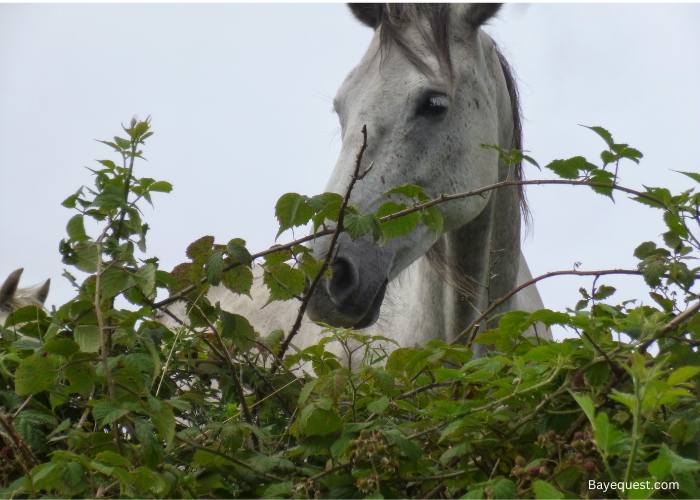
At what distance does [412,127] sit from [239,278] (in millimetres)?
1435

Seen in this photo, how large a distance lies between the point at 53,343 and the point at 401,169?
1592 mm

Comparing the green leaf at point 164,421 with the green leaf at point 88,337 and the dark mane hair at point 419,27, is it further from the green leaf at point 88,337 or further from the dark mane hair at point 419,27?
the dark mane hair at point 419,27

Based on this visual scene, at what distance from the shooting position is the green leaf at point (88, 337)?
3.66 feet

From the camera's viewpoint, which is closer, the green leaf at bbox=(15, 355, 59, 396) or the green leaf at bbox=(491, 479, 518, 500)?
the green leaf at bbox=(491, 479, 518, 500)

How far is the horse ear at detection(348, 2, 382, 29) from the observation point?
313 centimetres

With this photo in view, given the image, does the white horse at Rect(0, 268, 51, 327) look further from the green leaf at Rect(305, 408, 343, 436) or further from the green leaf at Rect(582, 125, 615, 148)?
the green leaf at Rect(582, 125, 615, 148)

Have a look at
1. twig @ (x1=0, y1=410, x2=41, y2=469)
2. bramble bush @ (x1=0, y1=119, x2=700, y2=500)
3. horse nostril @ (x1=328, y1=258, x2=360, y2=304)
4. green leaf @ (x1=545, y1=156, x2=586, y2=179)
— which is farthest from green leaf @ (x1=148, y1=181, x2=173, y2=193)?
horse nostril @ (x1=328, y1=258, x2=360, y2=304)

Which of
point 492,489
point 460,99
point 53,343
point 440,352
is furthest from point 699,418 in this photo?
point 460,99

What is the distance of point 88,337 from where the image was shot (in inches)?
44.7

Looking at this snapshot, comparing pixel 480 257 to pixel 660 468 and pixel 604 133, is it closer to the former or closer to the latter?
pixel 604 133

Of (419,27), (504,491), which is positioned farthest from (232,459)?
(419,27)

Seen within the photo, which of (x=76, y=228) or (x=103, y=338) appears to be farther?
(x=76, y=228)

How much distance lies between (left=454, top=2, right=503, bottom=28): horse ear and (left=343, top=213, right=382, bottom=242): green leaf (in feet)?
6.27

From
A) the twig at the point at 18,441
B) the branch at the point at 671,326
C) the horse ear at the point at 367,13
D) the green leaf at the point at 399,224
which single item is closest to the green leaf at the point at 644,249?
the branch at the point at 671,326
